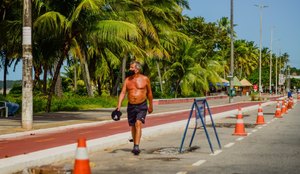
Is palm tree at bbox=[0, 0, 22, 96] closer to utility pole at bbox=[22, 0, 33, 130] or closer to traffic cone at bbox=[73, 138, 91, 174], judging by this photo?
utility pole at bbox=[22, 0, 33, 130]

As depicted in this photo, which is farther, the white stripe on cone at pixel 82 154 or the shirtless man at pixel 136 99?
the shirtless man at pixel 136 99

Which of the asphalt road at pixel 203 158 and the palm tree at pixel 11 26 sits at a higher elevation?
the palm tree at pixel 11 26

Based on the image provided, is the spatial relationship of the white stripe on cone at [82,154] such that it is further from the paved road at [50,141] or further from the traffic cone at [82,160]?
the paved road at [50,141]

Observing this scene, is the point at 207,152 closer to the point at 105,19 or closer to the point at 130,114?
the point at 130,114

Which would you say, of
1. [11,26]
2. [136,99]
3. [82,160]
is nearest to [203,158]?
[136,99]

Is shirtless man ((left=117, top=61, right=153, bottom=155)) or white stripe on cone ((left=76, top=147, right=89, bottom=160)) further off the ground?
shirtless man ((left=117, top=61, right=153, bottom=155))

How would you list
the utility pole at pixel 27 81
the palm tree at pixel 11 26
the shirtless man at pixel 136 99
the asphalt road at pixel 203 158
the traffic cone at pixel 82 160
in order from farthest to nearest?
the palm tree at pixel 11 26 < the utility pole at pixel 27 81 < the shirtless man at pixel 136 99 < the asphalt road at pixel 203 158 < the traffic cone at pixel 82 160

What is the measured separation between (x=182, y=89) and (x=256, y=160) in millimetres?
50408

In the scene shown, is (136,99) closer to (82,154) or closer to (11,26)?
(82,154)

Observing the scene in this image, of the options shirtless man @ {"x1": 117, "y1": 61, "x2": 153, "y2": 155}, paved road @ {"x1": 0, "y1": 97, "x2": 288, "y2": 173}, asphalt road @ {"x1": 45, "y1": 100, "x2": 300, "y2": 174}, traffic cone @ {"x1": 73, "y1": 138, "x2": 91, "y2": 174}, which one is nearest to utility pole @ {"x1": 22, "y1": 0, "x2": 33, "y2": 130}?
paved road @ {"x1": 0, "y1": 97, "x2": 288, "y2": 173}

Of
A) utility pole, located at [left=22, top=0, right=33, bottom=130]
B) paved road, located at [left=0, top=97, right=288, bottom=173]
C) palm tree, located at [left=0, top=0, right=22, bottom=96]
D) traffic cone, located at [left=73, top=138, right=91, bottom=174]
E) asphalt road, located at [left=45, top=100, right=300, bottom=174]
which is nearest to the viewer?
traffic cone, located at [left=73, top=138, right=91, bottom=174]

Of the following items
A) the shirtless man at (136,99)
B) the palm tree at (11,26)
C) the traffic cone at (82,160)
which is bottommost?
the traffic cone at (82,160)

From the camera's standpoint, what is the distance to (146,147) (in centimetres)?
1376

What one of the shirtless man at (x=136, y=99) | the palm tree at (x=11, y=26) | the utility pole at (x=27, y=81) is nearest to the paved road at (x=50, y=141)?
the utility pole at (x=27, y=81)
